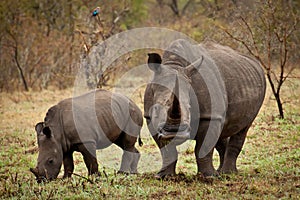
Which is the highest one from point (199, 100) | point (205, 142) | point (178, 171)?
point (199, 100)

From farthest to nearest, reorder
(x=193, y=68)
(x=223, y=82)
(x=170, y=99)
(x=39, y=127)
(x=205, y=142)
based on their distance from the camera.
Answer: (x=39, y=127) < (x=223, y=82) < (x=205, y=142) < (x=193, y=68) < (x=170, y=99)

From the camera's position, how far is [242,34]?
51.8 ft

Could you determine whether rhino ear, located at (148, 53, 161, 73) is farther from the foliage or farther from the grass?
the foliage

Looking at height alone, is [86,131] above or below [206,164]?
above

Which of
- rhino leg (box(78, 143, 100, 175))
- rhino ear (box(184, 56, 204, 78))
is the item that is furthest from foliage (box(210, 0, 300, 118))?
rhino ear (box(184, 56, 204, 78))

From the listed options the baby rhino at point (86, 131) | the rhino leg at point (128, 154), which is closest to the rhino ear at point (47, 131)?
the baby rhino at point (86, 131)

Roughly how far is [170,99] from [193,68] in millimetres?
754

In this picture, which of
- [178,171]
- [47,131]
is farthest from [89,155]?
[178,171]

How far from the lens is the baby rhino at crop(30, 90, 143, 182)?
780cm

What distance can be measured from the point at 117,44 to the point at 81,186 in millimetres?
15271

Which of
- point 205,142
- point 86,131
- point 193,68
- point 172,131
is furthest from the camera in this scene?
point 86,131

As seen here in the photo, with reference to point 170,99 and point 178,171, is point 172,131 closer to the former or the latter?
point 170,99

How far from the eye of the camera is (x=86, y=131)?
27.3 feet

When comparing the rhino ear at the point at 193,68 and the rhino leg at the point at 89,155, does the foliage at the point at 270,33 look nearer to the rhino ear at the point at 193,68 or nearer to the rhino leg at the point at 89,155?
the rhino leg at the point at 89,155
